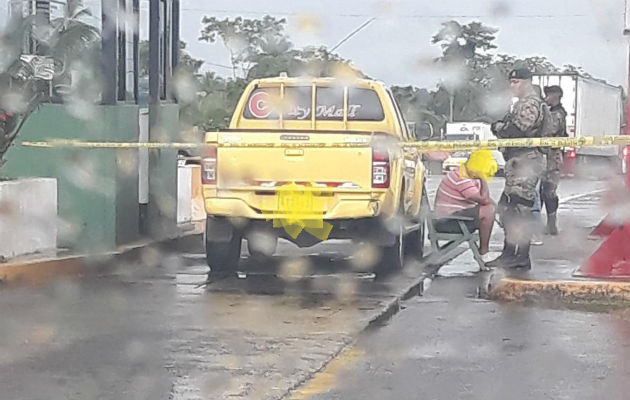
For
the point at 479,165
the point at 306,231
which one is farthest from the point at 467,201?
the point at 306,231

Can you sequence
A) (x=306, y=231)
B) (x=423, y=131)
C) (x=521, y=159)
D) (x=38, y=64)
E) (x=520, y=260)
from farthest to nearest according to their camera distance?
(x=423, y=131), (x=38, y=64), (x=520, y=260), (x=521, y=159), (x=306, y=231)

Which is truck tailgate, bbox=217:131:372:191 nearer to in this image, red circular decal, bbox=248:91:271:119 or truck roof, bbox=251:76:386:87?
truck roof, bbox=251:76:386:87

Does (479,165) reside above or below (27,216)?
above

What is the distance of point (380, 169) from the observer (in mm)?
10547

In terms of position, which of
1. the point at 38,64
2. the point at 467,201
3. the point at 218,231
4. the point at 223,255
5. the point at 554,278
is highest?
the point at 38,64

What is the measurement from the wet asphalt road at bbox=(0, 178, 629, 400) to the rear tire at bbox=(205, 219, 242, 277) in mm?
325

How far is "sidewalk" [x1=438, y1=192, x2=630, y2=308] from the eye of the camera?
9.60 metres

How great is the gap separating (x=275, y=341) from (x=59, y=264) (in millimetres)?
3873

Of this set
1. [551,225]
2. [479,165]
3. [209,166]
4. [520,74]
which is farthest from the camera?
[551,225]

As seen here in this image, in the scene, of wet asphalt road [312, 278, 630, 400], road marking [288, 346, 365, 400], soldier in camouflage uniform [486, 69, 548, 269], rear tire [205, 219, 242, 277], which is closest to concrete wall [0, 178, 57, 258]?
rear tire [205, 219, 242, 277]

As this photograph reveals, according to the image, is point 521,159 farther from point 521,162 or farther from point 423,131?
point 423,131

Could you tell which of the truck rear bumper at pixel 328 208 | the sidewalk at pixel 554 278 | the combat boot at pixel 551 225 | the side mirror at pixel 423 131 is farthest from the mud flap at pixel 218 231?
the combat boot at pixel 551 225

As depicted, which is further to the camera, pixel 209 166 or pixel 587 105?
pixel 587 105

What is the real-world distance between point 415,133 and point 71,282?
4.50 meters
